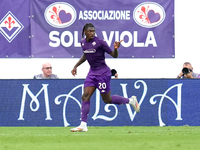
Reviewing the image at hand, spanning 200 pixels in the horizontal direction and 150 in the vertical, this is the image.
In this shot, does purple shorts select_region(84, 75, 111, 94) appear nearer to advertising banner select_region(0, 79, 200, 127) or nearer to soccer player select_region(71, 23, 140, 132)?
soccer player select_region(71, 23, 140, 132)

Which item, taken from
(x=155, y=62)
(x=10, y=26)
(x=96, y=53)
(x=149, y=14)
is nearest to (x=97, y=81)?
(x=96, y=53)

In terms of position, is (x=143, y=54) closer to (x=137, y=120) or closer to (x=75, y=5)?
(x=75, y=5)

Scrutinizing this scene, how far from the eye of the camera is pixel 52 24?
13992 mm

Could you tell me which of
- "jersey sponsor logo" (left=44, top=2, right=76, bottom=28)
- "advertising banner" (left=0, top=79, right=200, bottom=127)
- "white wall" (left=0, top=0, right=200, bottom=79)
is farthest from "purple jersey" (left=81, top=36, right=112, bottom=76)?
"white wall" (left=0, top=0, right=200, bottom=79)

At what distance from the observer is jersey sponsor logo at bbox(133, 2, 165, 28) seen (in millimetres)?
13867

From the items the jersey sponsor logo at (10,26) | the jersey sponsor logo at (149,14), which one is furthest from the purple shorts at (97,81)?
the jersey sponsor logo at (10,26)

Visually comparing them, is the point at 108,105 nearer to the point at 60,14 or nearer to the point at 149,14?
the point at 149,14

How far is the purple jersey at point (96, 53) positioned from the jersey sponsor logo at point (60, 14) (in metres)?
5.53

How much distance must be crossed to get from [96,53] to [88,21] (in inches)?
219

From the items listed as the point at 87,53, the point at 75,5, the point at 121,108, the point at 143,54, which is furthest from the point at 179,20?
the point at 87,53

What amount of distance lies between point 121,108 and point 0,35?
466cm

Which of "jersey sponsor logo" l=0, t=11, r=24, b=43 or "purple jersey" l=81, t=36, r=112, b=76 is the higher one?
"jersey sponsor logo" l=0, t=11, r=24, b=43

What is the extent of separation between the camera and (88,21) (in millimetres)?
13938
